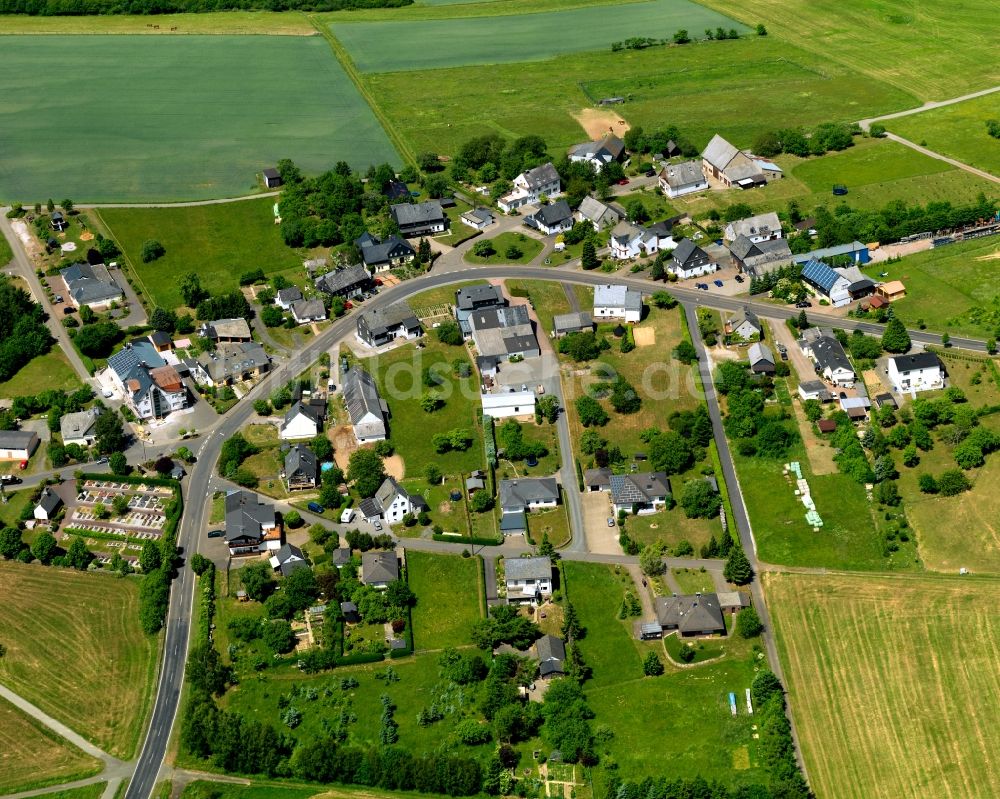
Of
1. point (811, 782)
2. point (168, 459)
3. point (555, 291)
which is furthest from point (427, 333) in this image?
point (811, 782)

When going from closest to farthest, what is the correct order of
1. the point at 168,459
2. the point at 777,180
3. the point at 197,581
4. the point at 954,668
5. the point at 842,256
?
1. the point at 954,668
2. the point at 197,581
3. the point at 168,459
4. the point at 842,256
5. the point at 777,180

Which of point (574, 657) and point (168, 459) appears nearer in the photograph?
point (574, 657)

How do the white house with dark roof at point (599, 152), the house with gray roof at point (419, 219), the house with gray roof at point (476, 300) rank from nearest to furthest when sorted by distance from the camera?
1. the house with gray roof at point (476, 300)
2. the house with gray roof at point (419, 219)
3. the white house with dark roof at point (599, 152)

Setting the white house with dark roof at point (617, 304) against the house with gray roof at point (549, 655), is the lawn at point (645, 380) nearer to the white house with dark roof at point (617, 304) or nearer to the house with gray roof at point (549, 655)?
the white house with dark roof at point (617, 304)

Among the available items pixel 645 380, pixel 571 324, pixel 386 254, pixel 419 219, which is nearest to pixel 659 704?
pixel 645 380

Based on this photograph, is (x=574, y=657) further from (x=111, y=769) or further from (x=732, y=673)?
(x=111, y=769)

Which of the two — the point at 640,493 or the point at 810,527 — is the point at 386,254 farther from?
the point at 810,527

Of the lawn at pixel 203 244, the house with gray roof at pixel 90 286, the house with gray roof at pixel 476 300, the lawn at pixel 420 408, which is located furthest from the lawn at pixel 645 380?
the house with gray roof at pixel 90 286
